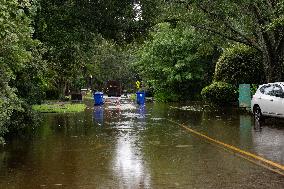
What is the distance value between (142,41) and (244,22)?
25.2ft

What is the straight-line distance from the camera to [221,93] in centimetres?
3322

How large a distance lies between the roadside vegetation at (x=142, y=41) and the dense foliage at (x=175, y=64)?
0.10m

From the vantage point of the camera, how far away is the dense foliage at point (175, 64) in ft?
152

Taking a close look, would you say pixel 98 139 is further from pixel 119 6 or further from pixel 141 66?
pixel 141 66

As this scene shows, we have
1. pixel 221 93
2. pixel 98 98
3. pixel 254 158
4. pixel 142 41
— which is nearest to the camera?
pixel 254 158

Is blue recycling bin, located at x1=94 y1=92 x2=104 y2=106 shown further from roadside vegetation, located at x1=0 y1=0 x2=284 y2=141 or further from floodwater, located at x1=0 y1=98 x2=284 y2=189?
floodwater, located at x1=0 y1=98 x2=284 y2=189

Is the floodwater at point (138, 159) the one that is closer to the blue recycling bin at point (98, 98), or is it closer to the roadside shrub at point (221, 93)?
the roadside shrub at point (221, 93)

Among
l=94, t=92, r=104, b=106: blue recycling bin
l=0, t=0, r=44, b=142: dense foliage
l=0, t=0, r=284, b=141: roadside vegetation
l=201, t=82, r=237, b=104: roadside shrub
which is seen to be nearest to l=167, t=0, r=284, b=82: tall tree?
l=0, t=0, r=284, b=141: roadside vegetation

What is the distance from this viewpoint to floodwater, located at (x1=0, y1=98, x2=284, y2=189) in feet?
26.1

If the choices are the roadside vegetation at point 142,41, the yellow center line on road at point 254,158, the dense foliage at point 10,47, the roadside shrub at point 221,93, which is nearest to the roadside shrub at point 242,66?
the roadside vegetation at point 142,41

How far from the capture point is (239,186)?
24.4 ft

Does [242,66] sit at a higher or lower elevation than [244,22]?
lower

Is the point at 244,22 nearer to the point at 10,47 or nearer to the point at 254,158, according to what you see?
the point at 254,158

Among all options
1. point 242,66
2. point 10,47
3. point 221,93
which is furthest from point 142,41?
point 221,93
